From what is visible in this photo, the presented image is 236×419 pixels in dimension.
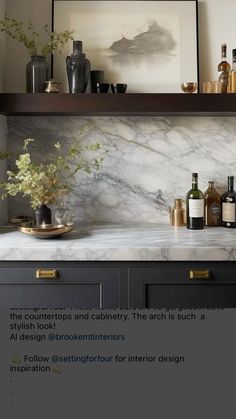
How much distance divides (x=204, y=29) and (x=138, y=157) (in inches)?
31.8

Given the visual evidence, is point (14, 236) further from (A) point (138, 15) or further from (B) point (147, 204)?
(A) point (138, 15)

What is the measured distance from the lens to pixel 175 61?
8.68 feet

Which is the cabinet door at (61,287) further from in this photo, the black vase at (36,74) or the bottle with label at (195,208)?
the black vase at (36,74)

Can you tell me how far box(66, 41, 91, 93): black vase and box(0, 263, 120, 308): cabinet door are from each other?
994 mm

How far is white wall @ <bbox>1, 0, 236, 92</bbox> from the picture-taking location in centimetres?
269

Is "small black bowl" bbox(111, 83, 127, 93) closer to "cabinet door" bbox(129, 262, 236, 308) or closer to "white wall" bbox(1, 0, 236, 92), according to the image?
"white wall" bbox(1, 0, 236, 92)

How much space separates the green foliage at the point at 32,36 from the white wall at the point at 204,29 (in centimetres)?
5

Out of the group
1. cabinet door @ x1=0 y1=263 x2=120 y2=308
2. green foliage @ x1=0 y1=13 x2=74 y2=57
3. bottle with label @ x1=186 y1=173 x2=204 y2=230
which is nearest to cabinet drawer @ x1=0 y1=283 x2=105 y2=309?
cabinet door @ x1=0 y1=263 x2=120 y2=308

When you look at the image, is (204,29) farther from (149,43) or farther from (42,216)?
(42,216)

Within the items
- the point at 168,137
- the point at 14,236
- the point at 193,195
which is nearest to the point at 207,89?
the point at 168,137

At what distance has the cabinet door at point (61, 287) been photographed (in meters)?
2.08

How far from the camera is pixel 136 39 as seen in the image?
2656 mm

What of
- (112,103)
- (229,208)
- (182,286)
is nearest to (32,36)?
(112,103)

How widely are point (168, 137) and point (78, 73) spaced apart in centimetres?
62
